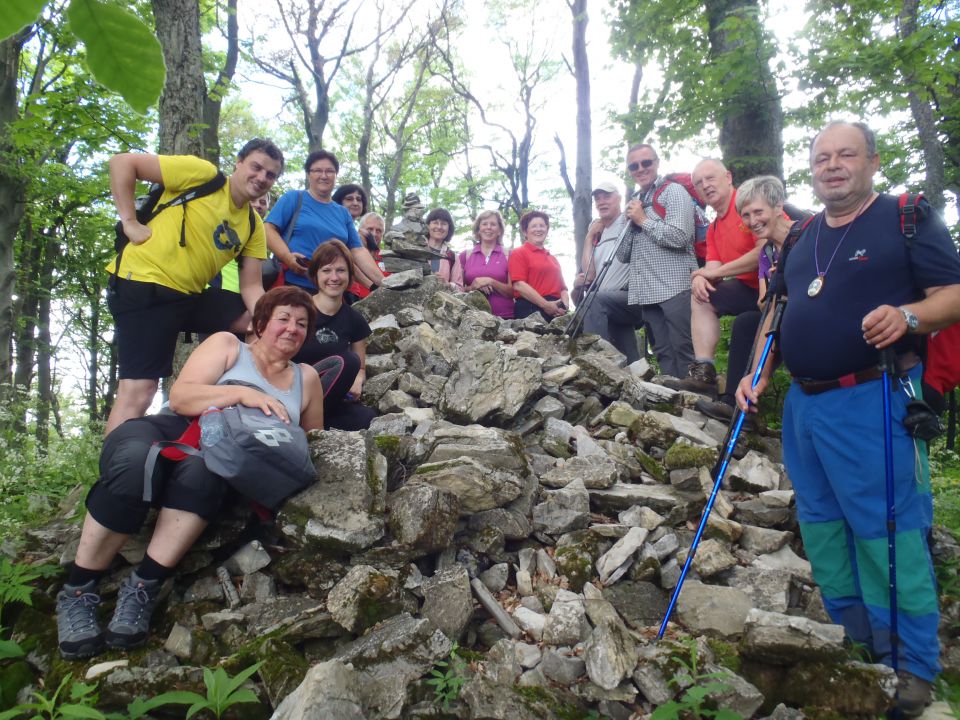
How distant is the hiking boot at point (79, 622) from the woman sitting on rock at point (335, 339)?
6.59 feet

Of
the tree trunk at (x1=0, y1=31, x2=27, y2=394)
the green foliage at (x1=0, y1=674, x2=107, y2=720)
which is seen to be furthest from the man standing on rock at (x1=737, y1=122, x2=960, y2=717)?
the tree trunk at (x1=0, y1=31, x2=27, y2=394)

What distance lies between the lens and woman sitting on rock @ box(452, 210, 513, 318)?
28.9ft

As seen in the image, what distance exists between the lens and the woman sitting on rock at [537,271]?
849cm

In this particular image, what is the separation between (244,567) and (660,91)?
27.2ft

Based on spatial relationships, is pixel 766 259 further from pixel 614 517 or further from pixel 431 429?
pixel 431 429

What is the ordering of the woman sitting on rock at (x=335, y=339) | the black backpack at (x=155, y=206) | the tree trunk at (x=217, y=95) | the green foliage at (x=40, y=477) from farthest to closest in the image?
the tree trunk at (x=217, y=95), the green foliage at (x=40, y=477), the woman sitting on rock at (x=335, y=339), the black backpack at (x=155, y=206)

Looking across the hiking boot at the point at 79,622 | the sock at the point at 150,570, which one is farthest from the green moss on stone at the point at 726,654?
the hiking boot at the point at 79,622

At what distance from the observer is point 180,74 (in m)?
5.58

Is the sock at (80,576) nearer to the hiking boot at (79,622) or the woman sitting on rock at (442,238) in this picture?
the hiking boot at (79,622)

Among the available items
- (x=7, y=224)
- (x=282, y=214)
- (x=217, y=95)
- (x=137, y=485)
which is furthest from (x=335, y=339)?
(x=217, y=95)

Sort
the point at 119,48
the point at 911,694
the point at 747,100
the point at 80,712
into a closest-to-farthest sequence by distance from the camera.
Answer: the point at 119,48, the point at 80,712, the point at 911,694, the point at 747,100

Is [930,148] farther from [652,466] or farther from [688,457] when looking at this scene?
[652,466]

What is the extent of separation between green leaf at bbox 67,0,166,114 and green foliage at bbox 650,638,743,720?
273 centimetres

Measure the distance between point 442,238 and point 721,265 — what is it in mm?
5062
